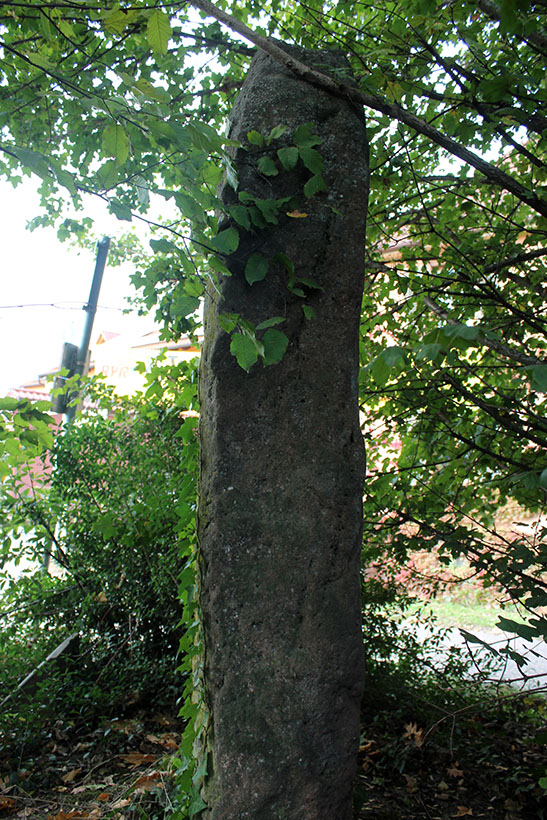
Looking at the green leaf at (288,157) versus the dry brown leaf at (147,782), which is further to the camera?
the dry brown leaf at (147,782)

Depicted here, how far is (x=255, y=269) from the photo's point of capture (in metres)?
1.98

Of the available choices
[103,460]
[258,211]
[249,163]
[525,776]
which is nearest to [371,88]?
[249,163]

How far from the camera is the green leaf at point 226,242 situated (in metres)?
1.96

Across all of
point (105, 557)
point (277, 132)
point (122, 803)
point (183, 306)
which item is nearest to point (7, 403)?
point (183, 306)

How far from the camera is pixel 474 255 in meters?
3.45

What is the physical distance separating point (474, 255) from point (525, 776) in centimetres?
286

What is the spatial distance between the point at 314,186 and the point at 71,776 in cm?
303

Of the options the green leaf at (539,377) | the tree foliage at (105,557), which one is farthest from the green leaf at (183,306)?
the tree foliage at (105,557)

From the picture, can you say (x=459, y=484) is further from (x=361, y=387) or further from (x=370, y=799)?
(x=370, y=799)

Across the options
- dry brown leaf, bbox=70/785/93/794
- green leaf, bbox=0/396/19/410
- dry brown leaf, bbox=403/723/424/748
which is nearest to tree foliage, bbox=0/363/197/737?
dry brown leaf, bbox=70/785/93/794

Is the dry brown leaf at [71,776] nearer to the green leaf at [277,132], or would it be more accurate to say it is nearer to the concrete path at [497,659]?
the concrete path at [497,659]

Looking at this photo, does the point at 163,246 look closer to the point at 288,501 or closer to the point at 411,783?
the point at 288,501

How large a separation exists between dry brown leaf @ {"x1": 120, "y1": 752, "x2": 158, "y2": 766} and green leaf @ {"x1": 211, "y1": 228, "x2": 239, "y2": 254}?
2.61m

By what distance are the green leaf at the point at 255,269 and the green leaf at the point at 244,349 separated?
283 mm
